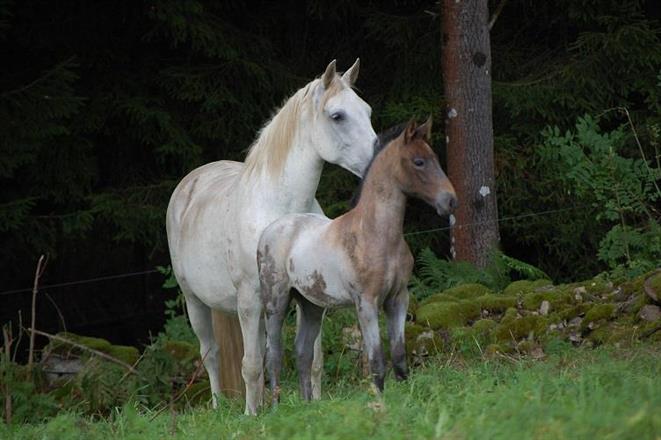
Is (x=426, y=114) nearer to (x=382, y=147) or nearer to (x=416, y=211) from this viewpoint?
(x=416, y=211)

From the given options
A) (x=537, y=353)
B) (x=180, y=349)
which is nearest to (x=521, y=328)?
(x=537, y=353)

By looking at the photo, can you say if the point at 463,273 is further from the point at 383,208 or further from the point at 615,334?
the point at 383,208

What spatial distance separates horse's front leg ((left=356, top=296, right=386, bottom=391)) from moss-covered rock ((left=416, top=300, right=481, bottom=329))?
341cm

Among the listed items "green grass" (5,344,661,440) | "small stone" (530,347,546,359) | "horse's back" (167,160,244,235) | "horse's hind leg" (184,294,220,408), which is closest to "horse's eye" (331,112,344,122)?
"horse's back" (167,160,244,235)

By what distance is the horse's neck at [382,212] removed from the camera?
5.79 m

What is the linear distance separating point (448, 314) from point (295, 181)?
2656mm

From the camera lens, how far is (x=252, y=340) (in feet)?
23.3

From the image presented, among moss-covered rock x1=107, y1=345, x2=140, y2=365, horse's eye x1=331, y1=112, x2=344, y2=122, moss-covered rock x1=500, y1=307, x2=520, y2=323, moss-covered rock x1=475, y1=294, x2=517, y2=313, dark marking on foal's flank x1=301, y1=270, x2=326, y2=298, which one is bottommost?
moss-covered rock x1=107, y1=345, x2=140, y2=365

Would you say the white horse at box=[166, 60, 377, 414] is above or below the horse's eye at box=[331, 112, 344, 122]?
below

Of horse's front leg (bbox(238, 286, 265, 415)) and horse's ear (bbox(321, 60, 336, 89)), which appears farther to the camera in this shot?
horse's front leg (bbox(238, 286, 265, 415))

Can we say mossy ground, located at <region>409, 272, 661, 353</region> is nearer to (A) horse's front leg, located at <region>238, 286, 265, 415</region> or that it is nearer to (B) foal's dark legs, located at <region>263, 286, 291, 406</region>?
(A) horse's front leg, located at <region>238, 286, 265, 415</region>

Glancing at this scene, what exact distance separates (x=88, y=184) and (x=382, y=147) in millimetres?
8170

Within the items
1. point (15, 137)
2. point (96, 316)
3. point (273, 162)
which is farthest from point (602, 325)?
point (96, 316)

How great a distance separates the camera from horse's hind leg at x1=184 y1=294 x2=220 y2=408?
834 centimetres
